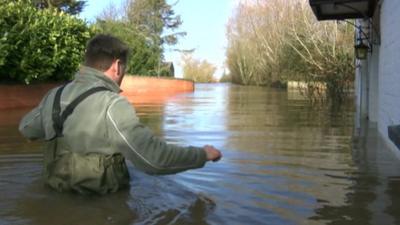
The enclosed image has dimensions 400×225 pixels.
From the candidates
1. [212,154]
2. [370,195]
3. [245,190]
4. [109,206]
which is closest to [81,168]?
[109,206]

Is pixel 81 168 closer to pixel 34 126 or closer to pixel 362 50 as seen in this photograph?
pixel 34 126

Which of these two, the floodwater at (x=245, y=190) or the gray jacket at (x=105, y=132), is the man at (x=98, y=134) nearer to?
the gray jacket at (x=105, y=132)

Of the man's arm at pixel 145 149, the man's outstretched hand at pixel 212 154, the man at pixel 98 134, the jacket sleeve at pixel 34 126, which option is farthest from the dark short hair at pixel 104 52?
the man's outstretched hand at pixel 212 154

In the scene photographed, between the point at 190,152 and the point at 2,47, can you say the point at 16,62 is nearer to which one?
the point at 2,47

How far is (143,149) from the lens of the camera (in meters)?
4.31

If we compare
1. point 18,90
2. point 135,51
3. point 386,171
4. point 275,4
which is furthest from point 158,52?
point 386,171

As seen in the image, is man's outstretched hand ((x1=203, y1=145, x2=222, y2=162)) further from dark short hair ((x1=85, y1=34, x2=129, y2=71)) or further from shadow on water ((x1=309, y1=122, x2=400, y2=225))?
shadow on water ((x1=309, y1=122, x2=400, y2=225))

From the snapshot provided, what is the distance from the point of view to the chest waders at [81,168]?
467 centimetres

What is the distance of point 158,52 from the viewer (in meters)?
52.8

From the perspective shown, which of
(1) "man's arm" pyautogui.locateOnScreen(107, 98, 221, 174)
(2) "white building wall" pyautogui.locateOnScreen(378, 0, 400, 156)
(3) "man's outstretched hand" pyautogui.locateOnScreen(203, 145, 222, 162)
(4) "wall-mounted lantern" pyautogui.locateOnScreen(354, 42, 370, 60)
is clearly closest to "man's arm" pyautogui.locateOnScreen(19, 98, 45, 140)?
(1) "man's arm" pyautogui.locateOnScreen(107, 98, 221, 174)

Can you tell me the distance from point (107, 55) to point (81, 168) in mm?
913

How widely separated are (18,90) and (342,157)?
15669mm

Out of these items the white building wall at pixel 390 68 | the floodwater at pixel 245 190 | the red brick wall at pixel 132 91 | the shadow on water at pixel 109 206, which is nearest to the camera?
the shadow on water at pixel 109 206

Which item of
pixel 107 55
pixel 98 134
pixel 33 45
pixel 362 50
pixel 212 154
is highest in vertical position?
pixel 33 45
